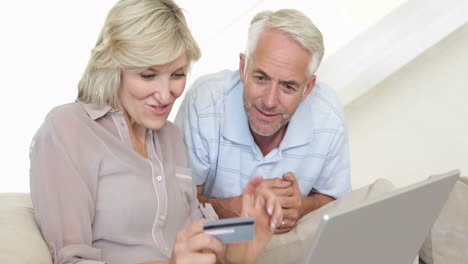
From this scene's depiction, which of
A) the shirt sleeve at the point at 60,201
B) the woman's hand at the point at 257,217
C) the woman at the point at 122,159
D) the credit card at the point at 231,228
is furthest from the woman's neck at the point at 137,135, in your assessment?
the credit card at the point at 231,228

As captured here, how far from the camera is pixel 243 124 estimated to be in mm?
2262

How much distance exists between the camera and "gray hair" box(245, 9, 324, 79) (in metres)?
2.11

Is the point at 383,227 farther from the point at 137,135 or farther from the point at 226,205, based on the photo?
the point at 226,205

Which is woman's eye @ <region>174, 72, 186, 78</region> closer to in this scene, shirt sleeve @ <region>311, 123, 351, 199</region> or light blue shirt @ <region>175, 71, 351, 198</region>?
light blue shirt @ <region>175, 71, 351, 198</region>

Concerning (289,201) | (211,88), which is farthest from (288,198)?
(211,88)

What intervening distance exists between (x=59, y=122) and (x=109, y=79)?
0.17 meters

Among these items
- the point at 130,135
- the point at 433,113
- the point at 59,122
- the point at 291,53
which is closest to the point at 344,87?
the point at 433,113

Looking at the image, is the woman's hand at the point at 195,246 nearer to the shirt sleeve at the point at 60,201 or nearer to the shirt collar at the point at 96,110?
the shirt sleeve at the point at 60,201

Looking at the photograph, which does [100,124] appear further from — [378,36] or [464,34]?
[464,34]

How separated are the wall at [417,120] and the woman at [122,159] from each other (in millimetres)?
1513

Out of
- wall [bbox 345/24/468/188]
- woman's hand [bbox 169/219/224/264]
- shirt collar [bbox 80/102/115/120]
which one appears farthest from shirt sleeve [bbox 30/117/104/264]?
wall [bbox 345/24/468/188]

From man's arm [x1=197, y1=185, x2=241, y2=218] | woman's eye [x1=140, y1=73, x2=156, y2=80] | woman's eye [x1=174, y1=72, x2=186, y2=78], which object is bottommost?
man's arm [x1=197, y1=185, x2=241, y2=218]

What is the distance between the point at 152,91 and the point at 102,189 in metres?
0.26

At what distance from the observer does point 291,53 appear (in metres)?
2.10
